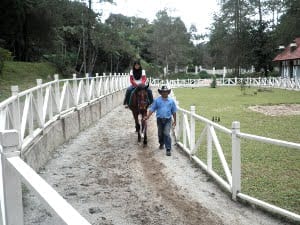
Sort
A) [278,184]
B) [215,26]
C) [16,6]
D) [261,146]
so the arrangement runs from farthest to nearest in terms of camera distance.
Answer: [215,26] < [16,6] < [261,146] < [278,184]

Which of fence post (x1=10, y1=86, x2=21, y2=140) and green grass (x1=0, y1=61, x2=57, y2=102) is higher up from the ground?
green grass (x1=0, y1=61, x2=57, y2=102)

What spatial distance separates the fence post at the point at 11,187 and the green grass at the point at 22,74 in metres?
17.6

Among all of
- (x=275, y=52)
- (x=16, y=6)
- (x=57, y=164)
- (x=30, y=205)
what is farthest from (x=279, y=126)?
(x=275, y=52)

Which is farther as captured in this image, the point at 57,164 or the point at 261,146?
the point at 261,146

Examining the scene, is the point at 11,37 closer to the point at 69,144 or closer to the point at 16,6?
the point at 16,6

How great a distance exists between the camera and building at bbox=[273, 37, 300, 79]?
40.9 meters

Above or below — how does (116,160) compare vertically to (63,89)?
below

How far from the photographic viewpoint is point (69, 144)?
10.3 meters

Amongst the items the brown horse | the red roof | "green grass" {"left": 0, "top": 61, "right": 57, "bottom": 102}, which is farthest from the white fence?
the red roof

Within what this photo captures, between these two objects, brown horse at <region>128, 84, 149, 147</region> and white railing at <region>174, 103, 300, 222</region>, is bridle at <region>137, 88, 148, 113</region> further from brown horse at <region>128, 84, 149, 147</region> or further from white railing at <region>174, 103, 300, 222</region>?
white railing at <region>174, 103, 300, 222</region>

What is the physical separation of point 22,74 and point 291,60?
27347 mm

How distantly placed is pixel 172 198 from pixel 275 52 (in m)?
49.2

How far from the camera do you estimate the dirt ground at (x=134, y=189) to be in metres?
5.31

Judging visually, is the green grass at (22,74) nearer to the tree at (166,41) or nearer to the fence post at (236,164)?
the fence post at (236,164)
